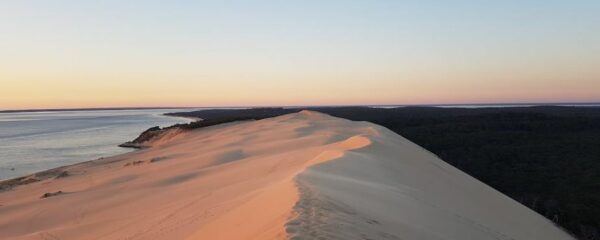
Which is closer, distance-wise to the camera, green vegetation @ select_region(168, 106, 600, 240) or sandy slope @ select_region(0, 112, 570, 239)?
sandy slope @ select_region(0, 112, 570, 239)

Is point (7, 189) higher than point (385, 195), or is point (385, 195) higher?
point (385, 195)

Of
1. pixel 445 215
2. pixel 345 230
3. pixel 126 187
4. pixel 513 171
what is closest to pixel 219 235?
pixel 345 230

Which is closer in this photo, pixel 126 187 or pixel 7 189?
pixel 126 187

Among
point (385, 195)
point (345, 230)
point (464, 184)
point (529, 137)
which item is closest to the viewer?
point (345, 230)

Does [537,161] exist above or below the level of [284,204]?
below

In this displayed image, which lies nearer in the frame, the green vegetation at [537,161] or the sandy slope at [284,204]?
the sandy slope at [284,204]

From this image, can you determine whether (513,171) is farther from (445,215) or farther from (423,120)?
(423,120)

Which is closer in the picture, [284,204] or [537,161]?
[284,204]

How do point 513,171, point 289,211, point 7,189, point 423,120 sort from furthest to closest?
point 423,120
point 513,171
point 7,189
point 289,211
